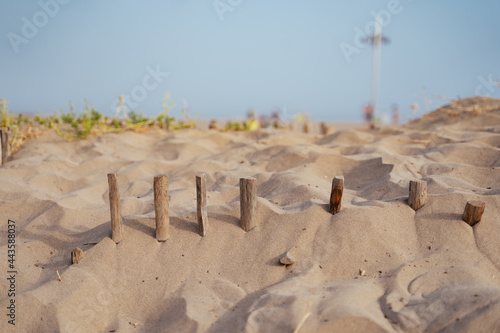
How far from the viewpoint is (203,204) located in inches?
115

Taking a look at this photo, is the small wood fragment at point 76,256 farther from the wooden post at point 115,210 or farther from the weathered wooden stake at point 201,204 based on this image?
the weathered wooden stake at point 201,204

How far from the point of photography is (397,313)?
223cm

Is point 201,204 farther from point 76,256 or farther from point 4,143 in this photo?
point 4,143

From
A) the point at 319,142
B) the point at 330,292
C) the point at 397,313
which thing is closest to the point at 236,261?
the point at 330,292

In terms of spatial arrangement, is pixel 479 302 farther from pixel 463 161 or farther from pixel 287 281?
pixel 463 161

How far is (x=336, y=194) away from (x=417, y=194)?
0.58m

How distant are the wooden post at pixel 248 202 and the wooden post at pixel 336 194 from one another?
1.79 feet

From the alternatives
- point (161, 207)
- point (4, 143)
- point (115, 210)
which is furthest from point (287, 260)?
point (4, 143)

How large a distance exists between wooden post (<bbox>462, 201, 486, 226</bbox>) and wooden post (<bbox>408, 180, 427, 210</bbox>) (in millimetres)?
281

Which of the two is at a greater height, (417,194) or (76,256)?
(417,194)

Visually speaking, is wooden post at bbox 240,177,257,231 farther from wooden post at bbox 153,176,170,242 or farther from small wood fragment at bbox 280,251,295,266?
wooden post at bbox 153,176,170,242

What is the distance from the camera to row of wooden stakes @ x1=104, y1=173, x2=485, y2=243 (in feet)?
9.40

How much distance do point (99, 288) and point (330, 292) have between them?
4.58ft

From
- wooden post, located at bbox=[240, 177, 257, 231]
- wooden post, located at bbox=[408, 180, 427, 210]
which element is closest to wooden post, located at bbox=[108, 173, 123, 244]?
wooden post, located at bbox=[240, 177, 257, 231]
